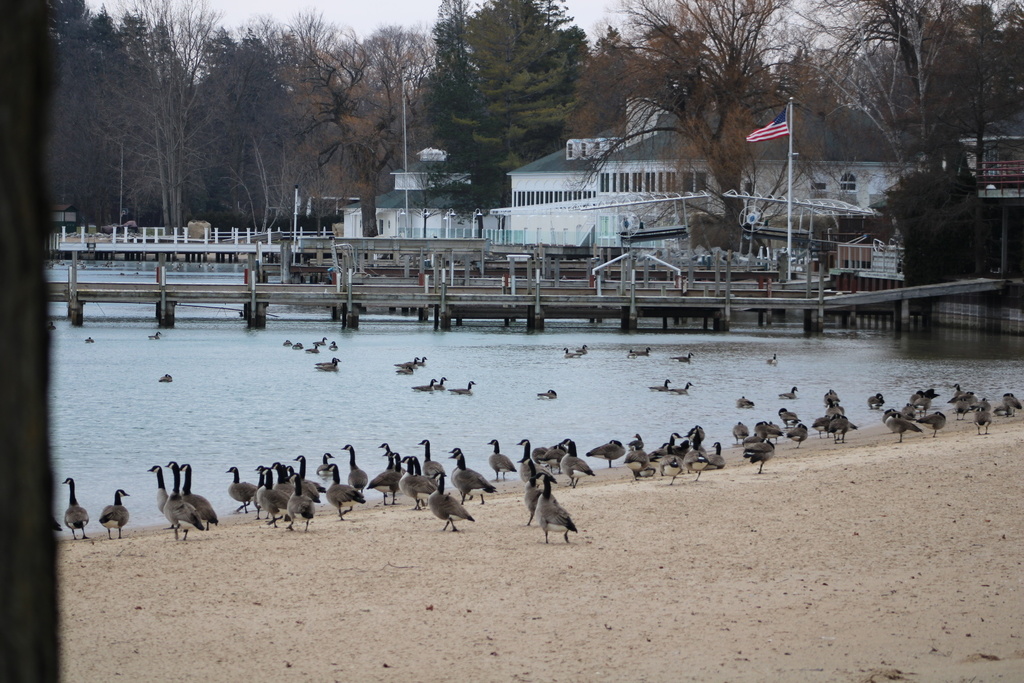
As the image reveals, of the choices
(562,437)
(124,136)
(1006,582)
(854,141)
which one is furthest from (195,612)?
(124,136)

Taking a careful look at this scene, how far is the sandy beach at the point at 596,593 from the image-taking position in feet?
28.5

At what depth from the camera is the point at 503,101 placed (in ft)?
312

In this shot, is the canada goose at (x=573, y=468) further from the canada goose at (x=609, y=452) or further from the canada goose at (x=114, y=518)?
the canada goose at (x=114, y=518)

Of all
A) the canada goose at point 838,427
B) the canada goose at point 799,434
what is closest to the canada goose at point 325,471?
the canada goose at point 799,434

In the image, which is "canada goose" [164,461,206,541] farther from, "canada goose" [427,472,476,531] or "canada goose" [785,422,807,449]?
"canada goose" [785,422,807,449]

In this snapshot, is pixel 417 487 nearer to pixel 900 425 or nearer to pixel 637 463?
pixel 637 463

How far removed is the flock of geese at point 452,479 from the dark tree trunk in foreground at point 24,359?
10209 mm

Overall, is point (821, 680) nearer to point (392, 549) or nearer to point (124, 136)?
point (392, 549)

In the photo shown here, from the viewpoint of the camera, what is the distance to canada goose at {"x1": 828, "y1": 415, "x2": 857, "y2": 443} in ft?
76.6

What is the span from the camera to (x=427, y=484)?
16219 mm

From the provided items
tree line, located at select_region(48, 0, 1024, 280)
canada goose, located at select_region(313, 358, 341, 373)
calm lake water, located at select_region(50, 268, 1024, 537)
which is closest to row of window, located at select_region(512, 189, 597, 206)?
tree line, located at select_region(48, 0, 1024, 280)

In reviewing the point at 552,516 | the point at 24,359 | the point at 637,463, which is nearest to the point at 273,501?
the point at 552,516

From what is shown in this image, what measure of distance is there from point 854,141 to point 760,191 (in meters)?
7.01

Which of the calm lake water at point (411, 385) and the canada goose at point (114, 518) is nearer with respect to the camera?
the canada goose at point (114, 518)
